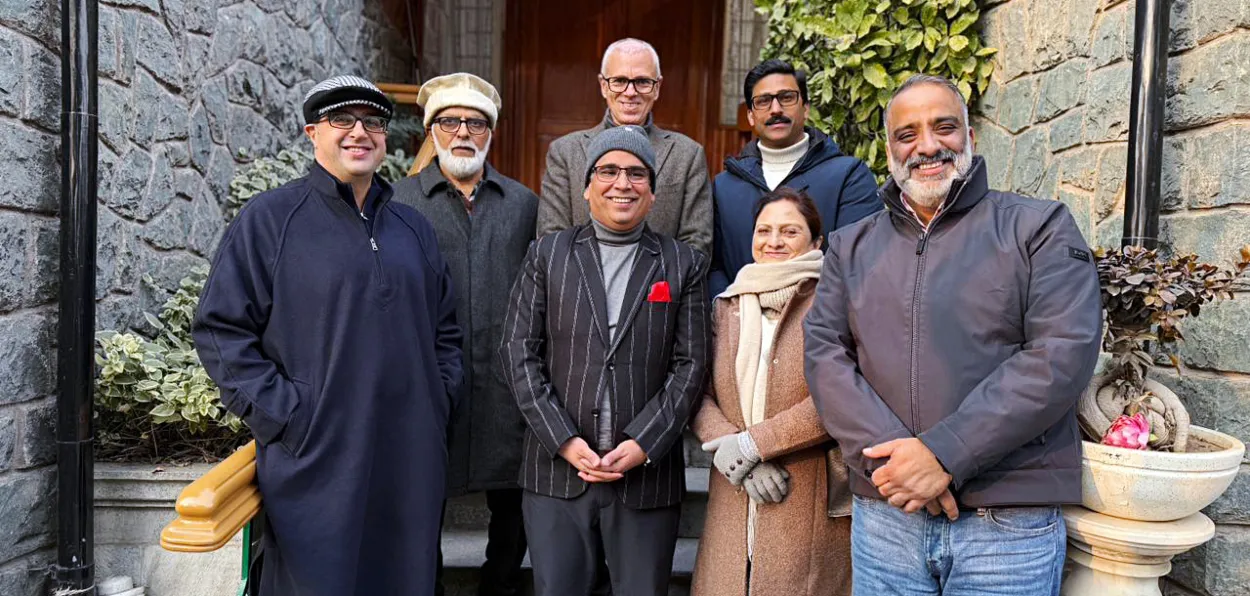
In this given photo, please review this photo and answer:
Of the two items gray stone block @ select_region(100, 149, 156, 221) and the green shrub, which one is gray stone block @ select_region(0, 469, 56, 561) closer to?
gray stone block @ select_region(100, 149, 156, 221)

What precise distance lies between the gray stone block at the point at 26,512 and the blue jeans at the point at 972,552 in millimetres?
2314

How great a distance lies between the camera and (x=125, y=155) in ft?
9.39

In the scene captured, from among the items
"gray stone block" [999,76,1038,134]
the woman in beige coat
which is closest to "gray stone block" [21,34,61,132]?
the woman in beige coat

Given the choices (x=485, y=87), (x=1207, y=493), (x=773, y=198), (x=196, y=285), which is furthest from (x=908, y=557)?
(x=196, y=285)

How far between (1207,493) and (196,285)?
130 inches

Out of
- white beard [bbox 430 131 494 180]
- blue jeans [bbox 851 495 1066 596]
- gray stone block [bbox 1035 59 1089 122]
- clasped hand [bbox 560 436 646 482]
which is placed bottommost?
blue jeans [bbox 851 495 1066 596]

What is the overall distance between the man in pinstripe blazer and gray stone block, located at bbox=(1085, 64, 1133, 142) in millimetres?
1397

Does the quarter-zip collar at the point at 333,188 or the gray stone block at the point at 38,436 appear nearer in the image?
the quarter-zip collar at the point at 333,188

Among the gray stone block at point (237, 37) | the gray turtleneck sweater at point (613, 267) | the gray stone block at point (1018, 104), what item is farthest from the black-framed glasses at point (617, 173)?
the gray stone block at point (237, 37)

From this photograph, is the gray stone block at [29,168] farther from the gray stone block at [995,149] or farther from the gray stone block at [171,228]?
the gray stone block at [995,149]

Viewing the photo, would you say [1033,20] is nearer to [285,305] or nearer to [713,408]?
[713,408]

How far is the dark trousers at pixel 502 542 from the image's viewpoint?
9.12ft

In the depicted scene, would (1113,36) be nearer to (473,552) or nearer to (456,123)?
(456,123)

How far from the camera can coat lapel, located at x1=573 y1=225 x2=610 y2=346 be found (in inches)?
89.1
